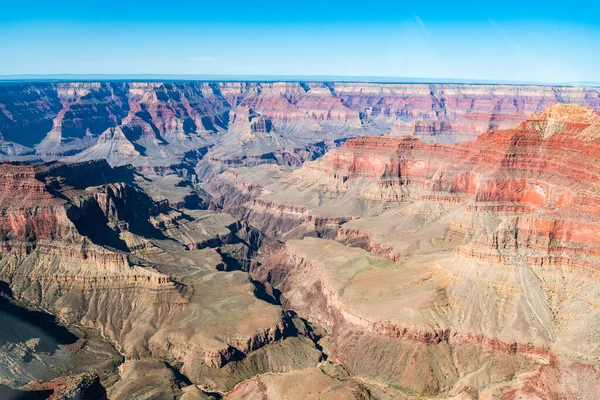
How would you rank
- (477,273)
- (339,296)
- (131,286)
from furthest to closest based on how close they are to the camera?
(339,296) → (131,286) → (477,273)

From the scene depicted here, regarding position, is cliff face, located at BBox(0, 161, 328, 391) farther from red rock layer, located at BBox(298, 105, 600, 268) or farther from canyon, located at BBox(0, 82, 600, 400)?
red rock layer, located at BBox(298, 105, 600, 268)

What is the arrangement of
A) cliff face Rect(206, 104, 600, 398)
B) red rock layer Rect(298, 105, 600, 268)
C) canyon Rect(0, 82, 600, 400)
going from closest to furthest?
canyon Rect(0, 82, 600, 400)
cliff face Rect(206, 104, 600, 398)
red rock layer Rect(298, 105, 600, 268)

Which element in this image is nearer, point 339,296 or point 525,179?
point 339,296

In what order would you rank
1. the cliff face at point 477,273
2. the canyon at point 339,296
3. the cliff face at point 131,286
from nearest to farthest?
1. the canyon at point 339,296
2. the cliff face at point 477,273
3. the cliff face at point 131,286

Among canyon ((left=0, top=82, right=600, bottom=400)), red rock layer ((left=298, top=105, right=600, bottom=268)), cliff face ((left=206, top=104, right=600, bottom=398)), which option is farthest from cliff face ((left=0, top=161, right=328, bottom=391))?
red rock layer ((left=298, top=105, right=600, bottom=268))

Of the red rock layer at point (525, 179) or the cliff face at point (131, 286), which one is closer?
the cliff face at point (131, 286)

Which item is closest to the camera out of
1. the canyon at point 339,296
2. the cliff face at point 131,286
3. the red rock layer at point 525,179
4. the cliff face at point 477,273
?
the canyon at point 339,296

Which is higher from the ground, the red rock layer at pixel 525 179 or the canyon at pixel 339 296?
the red rock layer at pixel 525 179

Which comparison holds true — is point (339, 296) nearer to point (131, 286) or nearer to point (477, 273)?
point (477, 273)

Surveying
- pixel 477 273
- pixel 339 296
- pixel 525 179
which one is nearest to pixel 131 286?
pixel 339 296

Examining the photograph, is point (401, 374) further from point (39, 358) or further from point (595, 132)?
point (595, 132)

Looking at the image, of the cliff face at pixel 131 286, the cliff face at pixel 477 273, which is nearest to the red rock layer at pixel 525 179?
the cliff face at pixel 477 273

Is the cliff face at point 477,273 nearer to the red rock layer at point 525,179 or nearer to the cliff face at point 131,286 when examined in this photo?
the red rock layer at point 525,179
